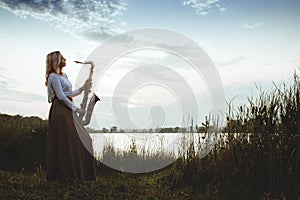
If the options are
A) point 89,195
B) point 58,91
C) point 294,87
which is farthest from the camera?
point 294,87

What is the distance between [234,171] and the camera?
5.32 meters

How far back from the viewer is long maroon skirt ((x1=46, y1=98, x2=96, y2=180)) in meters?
5.82

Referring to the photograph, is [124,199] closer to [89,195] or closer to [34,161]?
[89,195]

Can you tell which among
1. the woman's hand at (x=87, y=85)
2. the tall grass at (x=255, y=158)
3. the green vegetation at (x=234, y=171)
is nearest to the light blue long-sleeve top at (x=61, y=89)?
the woman's hand at (x=87, y=85)

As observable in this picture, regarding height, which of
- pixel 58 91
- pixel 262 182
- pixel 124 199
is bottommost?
pixel 124 199

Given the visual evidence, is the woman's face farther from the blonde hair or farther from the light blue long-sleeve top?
the light blue long-sleeve top

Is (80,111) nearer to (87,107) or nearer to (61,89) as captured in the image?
(87,107)

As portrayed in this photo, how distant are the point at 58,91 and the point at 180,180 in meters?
2.77

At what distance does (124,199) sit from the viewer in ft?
17.0

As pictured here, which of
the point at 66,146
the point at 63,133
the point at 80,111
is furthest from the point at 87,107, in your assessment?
the point at 66,146

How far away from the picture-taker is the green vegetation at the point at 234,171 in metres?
5.20

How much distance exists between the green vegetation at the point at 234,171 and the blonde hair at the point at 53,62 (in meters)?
1.96

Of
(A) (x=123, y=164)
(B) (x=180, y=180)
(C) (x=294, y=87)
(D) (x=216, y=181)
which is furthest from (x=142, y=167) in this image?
(C) (x=294, y=87)

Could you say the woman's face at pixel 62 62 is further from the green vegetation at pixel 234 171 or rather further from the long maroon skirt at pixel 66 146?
the green vegetation at pixel 234 171
